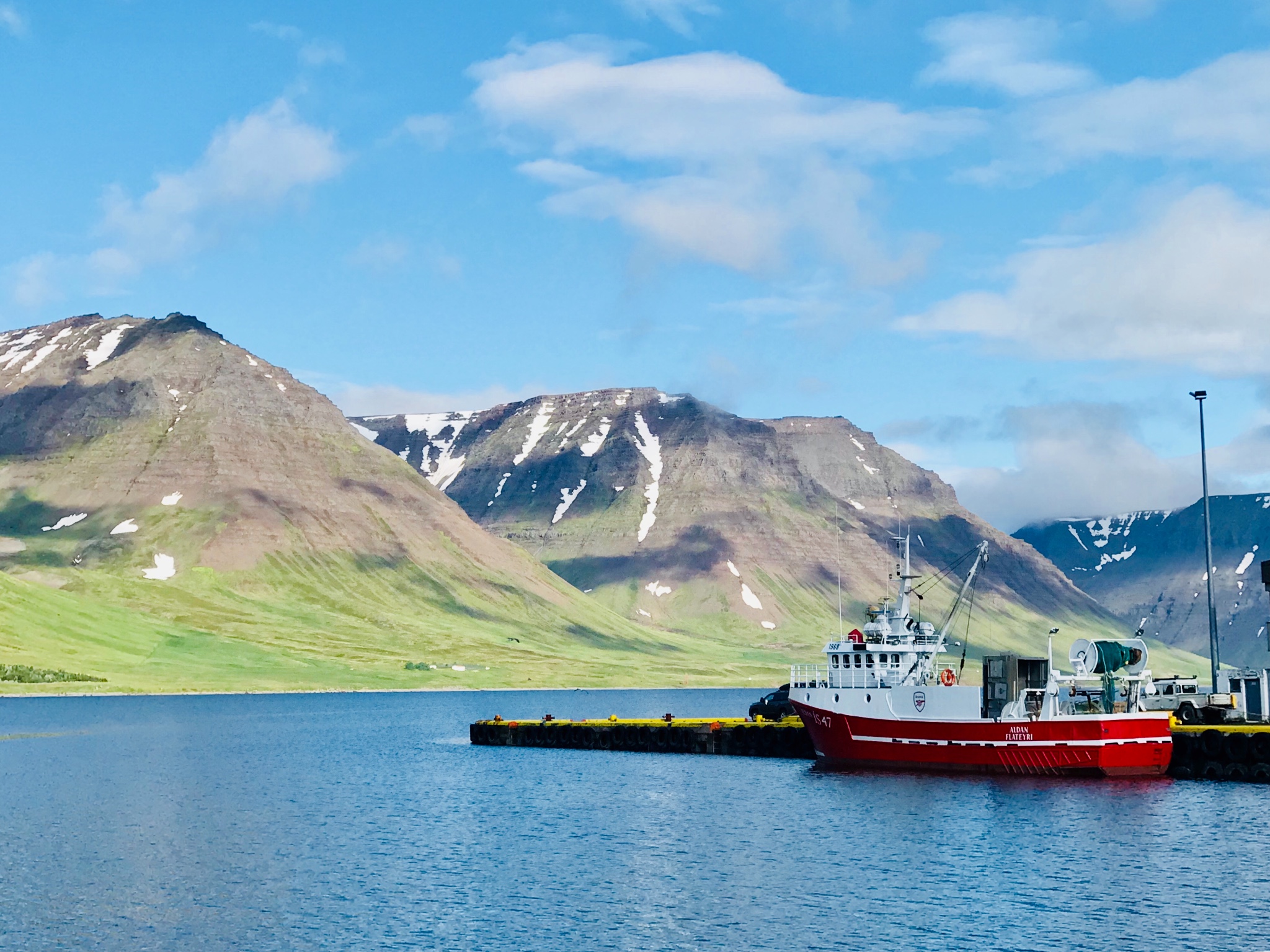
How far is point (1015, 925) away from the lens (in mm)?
61688

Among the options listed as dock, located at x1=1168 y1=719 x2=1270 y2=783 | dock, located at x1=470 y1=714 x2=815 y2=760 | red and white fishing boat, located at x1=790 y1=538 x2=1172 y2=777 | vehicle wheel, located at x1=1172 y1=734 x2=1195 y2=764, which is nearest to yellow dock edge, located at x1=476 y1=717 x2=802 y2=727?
dock, located at x1=470 y1=714 x2=815 y2=760

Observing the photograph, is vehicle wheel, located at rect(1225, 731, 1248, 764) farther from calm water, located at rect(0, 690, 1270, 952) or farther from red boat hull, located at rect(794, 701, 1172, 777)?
red boat hull, located at rect(794, 701, 1172, 777)

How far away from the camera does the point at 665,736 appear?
477 ft

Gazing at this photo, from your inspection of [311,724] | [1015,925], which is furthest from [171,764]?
[1015,925]

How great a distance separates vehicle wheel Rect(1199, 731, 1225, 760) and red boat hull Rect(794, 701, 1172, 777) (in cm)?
246

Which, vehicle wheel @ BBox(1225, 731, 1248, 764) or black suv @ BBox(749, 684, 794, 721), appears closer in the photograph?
vehicle wheel @ BBox(1225, 731, 1248, 764)

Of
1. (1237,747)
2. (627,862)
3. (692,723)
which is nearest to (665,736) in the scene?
(692,723)

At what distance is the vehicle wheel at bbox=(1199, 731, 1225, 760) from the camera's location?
104 meters

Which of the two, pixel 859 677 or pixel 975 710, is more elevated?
pixel 859 677

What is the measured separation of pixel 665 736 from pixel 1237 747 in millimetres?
56959

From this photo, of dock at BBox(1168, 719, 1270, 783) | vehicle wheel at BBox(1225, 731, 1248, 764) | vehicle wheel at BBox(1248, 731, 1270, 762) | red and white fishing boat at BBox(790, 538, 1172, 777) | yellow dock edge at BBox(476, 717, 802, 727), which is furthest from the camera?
yellow dock edge at BBox(476, 717, 802, 727)

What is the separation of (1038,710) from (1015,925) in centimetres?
4595

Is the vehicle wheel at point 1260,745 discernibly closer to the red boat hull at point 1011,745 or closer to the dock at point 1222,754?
the dock at point 1222,754

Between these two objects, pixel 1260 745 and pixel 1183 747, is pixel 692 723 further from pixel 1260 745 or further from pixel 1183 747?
pixel 1260 745
